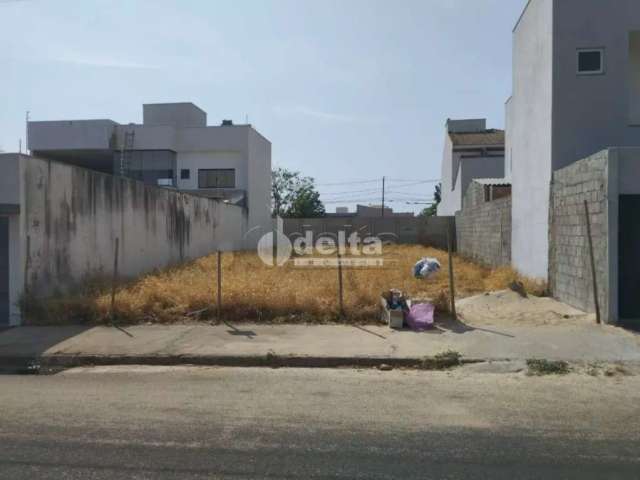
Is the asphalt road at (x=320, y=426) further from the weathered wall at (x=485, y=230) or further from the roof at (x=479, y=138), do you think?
the roof at (x=479, y=138)

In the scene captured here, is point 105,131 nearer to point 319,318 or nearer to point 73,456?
point 319,318

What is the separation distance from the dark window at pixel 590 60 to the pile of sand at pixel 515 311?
5.09m

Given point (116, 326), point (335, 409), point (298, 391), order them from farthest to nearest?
point (116, 326) → point (298, 391) → point (335, 409)

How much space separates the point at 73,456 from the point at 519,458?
3316mm

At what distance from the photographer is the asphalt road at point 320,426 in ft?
12.8

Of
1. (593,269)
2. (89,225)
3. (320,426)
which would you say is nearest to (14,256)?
(89,225)

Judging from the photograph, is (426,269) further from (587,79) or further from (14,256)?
(14,256)

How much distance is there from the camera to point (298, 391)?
6.02 meters

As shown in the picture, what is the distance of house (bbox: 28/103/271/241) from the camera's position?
110ft

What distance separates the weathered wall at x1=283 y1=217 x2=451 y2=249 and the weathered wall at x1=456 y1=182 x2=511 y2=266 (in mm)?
1821

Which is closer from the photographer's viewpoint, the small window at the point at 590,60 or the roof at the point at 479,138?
the small window at the point at 590,60

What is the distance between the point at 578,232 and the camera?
10.4 metres

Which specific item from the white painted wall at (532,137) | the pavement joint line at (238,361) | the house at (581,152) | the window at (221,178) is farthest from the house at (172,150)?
the pavement joint line at (238,361)

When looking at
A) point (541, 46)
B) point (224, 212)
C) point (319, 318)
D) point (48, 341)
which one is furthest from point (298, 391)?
point (224, 212)
